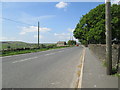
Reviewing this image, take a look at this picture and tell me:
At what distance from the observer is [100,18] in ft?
63.4

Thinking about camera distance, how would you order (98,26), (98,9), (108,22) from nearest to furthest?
1. (108,22)
2. (98,26)
3. (98,9)

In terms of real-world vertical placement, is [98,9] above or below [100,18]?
above

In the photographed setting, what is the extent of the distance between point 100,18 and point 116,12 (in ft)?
7.59

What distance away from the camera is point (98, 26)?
18.1m

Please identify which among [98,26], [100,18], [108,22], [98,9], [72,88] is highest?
[98,9]

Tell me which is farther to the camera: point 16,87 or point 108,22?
point 108,22

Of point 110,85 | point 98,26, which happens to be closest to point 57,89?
point 110,85

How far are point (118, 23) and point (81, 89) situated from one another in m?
16.3

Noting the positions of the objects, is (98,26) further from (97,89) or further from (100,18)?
(97,89)

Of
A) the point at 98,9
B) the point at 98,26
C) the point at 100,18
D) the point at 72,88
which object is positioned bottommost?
the point at 72,88

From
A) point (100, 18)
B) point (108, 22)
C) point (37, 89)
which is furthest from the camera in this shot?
point (100, 18)

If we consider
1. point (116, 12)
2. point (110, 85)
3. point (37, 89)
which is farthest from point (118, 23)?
point (37, 89)

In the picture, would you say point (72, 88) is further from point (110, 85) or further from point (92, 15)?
point (92, 15)

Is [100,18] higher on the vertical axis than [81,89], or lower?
higher
